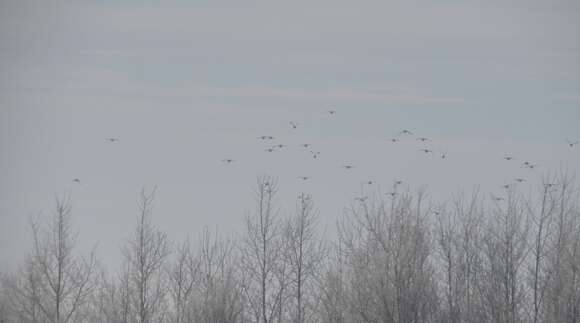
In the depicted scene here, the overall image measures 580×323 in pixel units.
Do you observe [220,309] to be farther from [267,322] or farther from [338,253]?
[338,253]

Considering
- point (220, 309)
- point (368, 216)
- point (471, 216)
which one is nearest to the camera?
point (368, 216)

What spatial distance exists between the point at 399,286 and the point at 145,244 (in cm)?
1113

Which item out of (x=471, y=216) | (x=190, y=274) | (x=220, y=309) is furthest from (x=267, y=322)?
(x=471, y=216)

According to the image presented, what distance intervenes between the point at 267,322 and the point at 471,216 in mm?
8844

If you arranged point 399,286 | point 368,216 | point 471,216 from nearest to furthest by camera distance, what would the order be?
point 399,286 < point 368,216 < point 471,216

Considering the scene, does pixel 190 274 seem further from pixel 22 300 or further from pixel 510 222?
pixel 510 222

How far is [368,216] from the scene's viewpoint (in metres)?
37.4

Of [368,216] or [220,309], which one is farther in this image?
[220,309]

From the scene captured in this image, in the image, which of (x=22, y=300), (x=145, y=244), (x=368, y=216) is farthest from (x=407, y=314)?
(x=22, y=300)

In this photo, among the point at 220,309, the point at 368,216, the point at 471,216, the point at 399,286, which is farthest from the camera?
the point at 471,216

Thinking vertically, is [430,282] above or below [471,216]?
below

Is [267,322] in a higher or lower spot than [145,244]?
lower

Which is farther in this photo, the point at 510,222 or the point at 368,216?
the point at 510,222

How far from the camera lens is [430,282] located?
3794 cm
